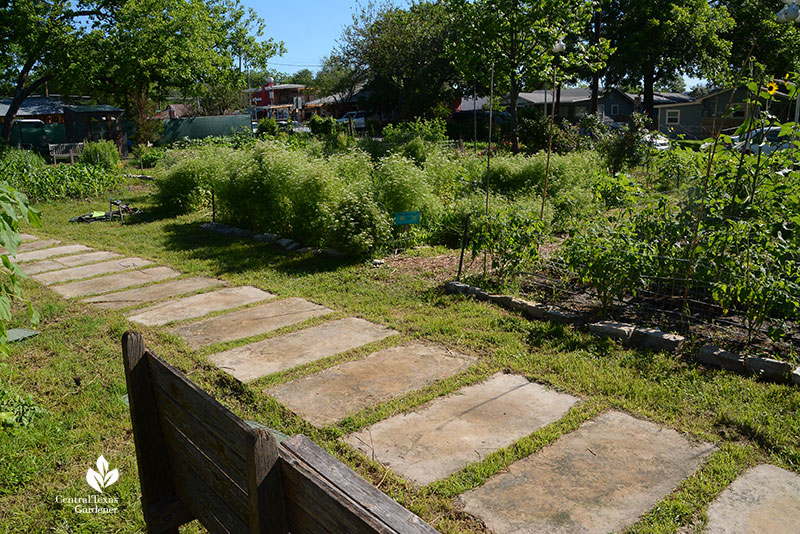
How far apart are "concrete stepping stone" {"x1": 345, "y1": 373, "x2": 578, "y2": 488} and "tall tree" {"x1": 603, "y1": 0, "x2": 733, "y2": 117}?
3120 cm

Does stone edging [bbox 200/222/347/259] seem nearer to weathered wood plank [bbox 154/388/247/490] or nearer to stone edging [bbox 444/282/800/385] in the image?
stone edging [bbox 444/282/800/385]

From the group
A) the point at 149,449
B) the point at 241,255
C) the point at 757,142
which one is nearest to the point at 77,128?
the point at 241,255

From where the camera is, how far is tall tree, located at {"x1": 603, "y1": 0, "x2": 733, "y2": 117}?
3136 centimetres

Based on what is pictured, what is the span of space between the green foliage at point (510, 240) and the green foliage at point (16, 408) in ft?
12.8

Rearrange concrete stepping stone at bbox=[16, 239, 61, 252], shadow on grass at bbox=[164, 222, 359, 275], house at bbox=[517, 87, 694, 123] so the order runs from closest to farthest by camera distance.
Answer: shadow on grass at bbox=[164, 222, 359, 275] → concrete stepping stone at bbox=[16, 239, 61, 252] → house at bbox=[517, 87, 694, 123]

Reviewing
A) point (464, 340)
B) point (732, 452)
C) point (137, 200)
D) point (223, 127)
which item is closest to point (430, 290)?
point (464, 340)

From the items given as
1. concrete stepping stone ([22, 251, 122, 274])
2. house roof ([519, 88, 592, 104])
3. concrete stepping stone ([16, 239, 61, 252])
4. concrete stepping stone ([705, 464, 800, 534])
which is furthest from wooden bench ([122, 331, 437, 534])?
house roof ([519, 88, 592, 104])

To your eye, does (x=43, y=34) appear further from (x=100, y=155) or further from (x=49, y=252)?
(x=49, y=252)

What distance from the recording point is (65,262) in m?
7.95

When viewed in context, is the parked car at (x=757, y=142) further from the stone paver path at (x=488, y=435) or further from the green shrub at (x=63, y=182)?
the green shrub at (x=63, y=182)

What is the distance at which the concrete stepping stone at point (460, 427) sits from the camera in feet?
10.3

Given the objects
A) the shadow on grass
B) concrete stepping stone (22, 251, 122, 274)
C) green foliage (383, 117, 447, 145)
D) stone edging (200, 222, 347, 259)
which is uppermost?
green foliage (383, 117, 447, 145)

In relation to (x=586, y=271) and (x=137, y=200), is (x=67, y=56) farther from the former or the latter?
(x=586, y=271)

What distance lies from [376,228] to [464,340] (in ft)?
9.38
